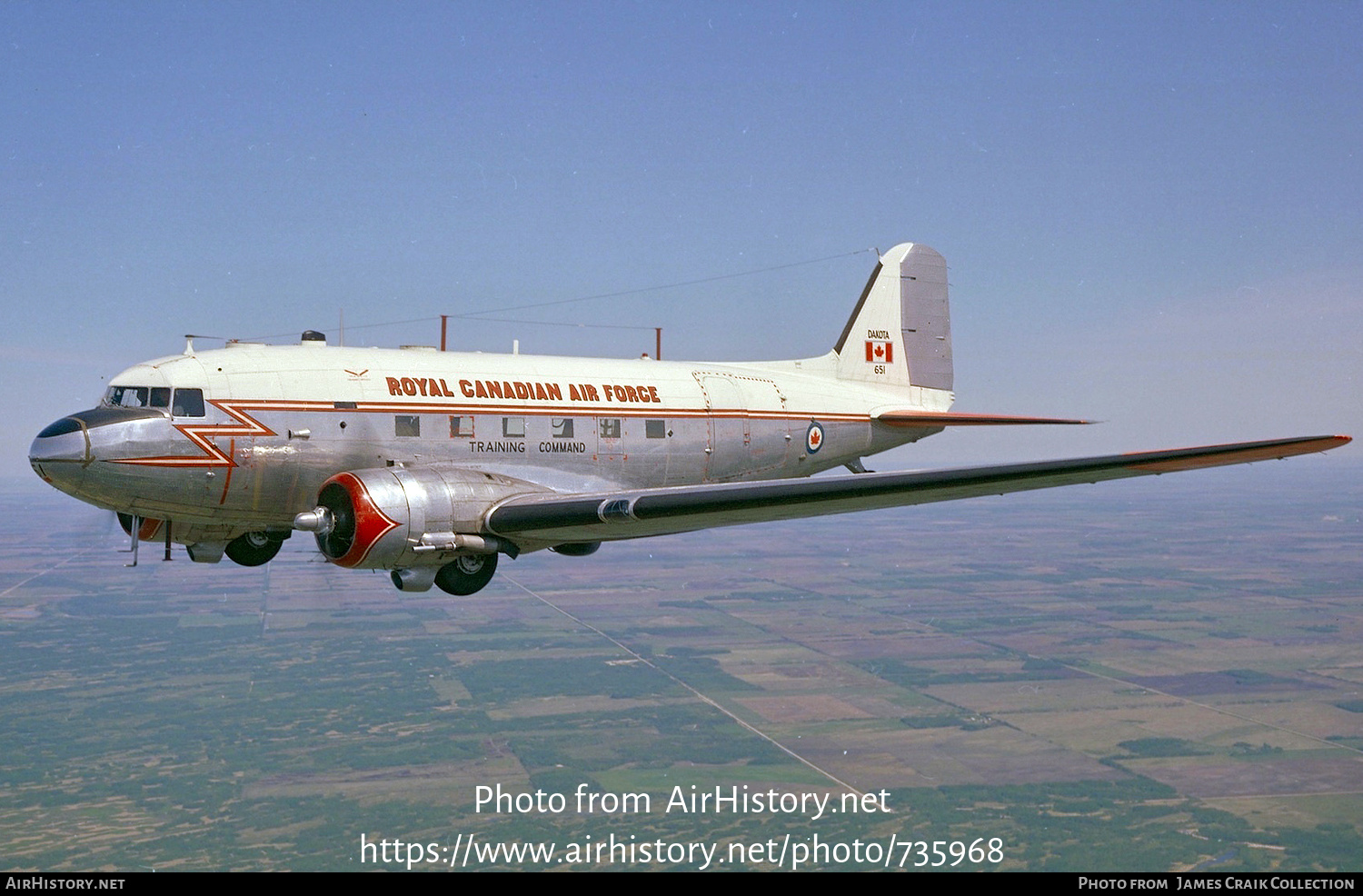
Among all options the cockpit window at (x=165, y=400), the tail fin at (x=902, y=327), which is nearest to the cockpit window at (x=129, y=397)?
the cockpit window at (x=165, y=400)

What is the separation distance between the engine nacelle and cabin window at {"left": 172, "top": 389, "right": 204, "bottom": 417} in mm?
2537

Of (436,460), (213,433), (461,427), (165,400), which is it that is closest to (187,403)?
(165,400)

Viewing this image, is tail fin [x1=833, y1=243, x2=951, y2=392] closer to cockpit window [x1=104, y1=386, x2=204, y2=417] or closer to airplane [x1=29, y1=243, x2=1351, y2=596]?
airplane [x1=29, y1=243, x2=1351, y2=596]

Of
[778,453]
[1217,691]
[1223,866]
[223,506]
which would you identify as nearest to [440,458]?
[223,506]

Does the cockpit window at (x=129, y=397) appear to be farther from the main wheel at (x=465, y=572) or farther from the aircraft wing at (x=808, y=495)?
the aircraft wing at (x=808, y=495)

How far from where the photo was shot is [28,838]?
125375 millimetres

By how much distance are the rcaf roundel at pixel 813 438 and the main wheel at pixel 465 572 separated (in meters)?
8.85

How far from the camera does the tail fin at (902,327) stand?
27828 millimetres

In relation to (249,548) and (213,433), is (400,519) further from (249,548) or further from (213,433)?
(249,548)

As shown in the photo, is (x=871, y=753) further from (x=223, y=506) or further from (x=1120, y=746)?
(x=223, y=506)

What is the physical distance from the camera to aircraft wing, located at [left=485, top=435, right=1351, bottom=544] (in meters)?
15.4

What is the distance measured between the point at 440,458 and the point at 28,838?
434 ft

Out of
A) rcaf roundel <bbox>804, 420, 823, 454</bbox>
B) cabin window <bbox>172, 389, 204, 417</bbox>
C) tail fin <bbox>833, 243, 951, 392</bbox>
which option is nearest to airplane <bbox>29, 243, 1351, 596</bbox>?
cabin window <bbox>172, 389, 204, 417</bbox>

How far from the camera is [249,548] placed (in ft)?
69.2
